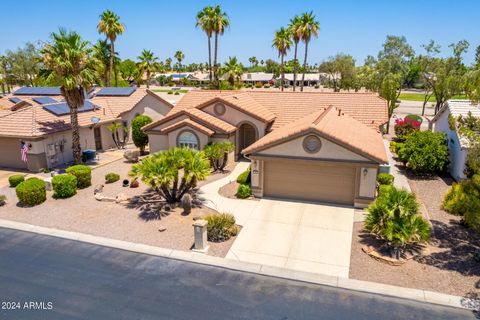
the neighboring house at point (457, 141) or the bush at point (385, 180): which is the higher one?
the neighboring house at point (457, 141)

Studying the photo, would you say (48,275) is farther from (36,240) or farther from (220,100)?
(220,100)

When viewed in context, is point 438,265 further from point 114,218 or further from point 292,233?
point 114,218

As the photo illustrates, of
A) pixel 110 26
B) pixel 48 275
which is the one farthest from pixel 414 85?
pixel 48 275

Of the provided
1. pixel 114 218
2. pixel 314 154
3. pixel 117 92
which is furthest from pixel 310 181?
pixel 117 92

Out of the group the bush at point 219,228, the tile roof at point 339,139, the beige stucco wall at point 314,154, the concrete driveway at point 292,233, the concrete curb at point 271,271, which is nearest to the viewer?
the concrete curb at point 271,271

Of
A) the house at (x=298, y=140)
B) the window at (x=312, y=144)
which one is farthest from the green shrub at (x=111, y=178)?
the window at (x=312, y=144)

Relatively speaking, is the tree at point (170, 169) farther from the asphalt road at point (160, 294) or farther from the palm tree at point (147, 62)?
the palm tree at point (147, 62)

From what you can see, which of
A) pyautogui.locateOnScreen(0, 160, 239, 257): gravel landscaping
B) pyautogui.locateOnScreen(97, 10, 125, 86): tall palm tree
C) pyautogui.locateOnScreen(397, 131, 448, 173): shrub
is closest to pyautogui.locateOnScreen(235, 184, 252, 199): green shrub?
pyautogui.locateOnScreen(0, 160, 239, 257): gravel landscaping
